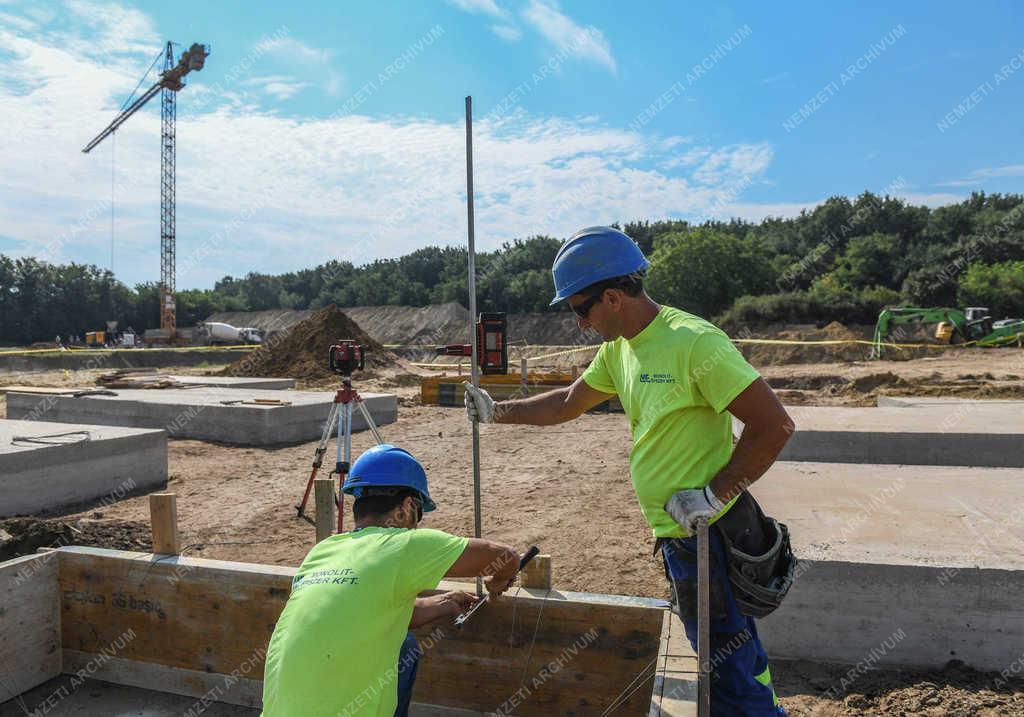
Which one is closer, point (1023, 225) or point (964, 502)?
point (964, 502)

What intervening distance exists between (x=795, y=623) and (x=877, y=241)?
138 feet

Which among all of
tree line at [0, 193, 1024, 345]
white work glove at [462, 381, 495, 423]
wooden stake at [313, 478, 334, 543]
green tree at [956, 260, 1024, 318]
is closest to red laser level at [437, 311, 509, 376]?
white work glove at [462, 381, 495, 423]

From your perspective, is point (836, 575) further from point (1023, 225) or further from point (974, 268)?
point (1023, 225)

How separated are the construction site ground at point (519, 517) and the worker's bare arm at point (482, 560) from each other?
4.82 ft

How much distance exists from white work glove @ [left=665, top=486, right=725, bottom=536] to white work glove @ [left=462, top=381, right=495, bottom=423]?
1.20 meters

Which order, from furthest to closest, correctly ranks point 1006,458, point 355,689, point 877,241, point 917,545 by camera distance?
point 877,241 → point 1006,458 → point 917,545 → point 355,689

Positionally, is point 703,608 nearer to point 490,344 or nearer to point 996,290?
point 490,344

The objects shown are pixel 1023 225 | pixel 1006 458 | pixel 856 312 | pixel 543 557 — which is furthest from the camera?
pixel 1023 225

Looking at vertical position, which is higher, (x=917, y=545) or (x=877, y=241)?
(x=877, y=241)

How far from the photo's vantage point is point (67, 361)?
2767cm

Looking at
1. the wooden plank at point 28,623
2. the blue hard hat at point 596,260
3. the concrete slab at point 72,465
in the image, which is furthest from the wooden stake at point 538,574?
the concrete slab at point 72,465

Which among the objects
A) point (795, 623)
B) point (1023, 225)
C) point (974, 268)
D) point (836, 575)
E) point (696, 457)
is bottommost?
point (795, 623)

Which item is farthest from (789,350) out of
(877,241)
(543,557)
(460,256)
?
(460,256)

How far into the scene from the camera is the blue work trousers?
1954 millimetres
